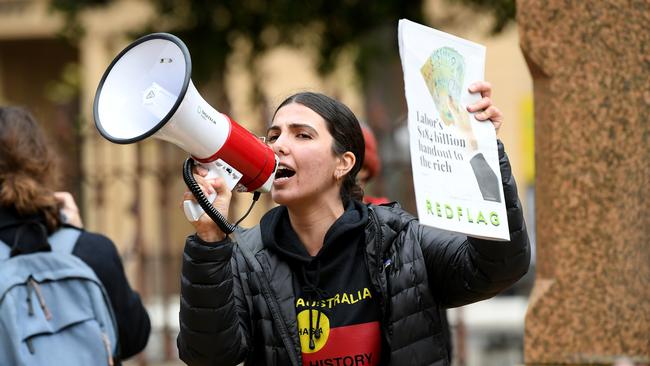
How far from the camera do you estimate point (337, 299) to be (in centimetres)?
326

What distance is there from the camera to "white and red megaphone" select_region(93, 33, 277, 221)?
3.08m

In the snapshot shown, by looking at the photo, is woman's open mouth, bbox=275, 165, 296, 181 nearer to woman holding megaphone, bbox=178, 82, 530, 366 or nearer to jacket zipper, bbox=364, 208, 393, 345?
woman holding megaphone, bbox=178, 82, 530, 366

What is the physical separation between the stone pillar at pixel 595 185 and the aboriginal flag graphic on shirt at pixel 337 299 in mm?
1035

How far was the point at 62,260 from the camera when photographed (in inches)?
156

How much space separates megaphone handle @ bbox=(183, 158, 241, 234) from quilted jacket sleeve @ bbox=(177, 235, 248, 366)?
→ 0.21 ft

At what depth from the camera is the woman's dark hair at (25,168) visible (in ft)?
13.2

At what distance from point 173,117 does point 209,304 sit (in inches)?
19.3

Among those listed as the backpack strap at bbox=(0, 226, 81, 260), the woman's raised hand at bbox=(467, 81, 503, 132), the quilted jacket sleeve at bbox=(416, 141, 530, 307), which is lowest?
the quilted jacket sleeve at bbox=(416, 141, 530, 307)

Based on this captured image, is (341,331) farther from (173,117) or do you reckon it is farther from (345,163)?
(173,117)

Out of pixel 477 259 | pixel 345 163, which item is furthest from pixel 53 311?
pixel 477 259

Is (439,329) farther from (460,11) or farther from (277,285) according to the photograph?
(460,11)

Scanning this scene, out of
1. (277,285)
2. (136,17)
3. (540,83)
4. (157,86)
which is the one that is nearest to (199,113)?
(157,86)

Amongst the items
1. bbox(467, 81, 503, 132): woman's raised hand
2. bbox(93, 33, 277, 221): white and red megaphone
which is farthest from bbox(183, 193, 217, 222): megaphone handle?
bbox(467, 81, 503, 132): woman's raised hand

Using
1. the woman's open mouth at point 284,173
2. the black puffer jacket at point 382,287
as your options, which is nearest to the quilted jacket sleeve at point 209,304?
the black puffer jacket at point 382,287
